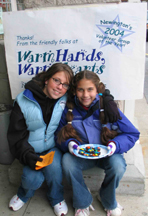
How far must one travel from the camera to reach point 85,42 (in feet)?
7.95

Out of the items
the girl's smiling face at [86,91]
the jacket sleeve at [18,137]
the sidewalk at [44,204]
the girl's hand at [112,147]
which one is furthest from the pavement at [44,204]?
the girl's smiling face at [86,91]

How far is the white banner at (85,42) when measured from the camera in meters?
2.33

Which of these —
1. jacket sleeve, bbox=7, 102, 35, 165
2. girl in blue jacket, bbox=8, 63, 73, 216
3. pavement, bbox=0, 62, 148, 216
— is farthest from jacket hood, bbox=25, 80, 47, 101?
pavement, bbox=0, 62, 148, 216

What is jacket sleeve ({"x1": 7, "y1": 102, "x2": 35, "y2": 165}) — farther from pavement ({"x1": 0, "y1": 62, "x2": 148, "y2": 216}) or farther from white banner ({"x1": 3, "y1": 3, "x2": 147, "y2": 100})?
white banner ({"x1": 3, "y1": 3, "x2": 147, "y2": 100})

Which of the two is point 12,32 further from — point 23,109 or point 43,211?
point 43,211

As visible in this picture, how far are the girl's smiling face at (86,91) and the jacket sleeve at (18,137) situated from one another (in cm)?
55

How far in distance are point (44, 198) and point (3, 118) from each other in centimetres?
95

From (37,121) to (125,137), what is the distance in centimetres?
79

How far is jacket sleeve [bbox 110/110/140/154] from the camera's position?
2010mm

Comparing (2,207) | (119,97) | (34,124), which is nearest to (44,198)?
(2,207)

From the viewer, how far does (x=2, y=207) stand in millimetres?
2203

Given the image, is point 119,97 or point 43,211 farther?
point 119,97

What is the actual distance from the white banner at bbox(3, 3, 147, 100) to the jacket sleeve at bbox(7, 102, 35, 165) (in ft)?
2.06

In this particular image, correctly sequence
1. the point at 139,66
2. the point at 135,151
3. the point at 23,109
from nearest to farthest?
the point at 23,109 < the point at 139,66 < the point at 135,151
